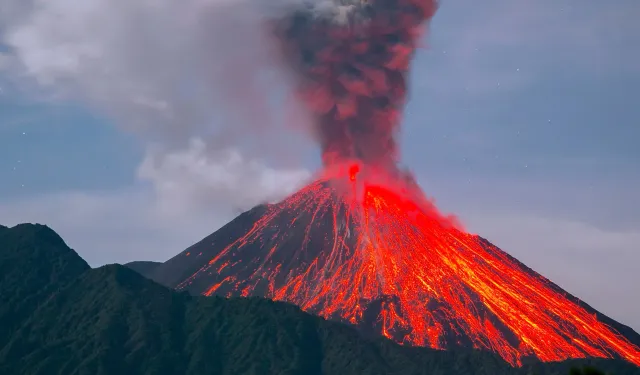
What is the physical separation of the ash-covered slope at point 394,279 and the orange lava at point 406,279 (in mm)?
148

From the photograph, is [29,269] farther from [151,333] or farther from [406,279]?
[406,279]

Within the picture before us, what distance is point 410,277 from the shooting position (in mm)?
106000

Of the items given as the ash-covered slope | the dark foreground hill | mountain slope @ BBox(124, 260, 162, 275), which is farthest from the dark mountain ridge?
the dark foreground hill

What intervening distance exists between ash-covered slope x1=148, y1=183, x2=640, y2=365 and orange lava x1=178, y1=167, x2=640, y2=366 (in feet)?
0.49

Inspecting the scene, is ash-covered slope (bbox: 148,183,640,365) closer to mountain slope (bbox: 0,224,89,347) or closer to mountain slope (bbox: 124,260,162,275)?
mountain slope (bbox: 124,260,162,275)

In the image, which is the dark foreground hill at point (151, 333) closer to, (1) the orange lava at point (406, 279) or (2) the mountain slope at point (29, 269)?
(2) the mountain slope at point (29, 269)

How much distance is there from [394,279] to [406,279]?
1.41 m

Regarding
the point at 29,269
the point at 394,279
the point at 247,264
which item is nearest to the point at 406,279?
the point at 394,279

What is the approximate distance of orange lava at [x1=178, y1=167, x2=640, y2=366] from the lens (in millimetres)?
95188

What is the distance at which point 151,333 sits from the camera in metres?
83.9

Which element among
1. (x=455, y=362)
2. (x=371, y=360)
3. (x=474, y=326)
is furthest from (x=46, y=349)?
(x=474, y=326)

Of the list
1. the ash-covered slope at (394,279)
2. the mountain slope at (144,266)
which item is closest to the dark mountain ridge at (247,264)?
the ash-covered slope at (394,279)

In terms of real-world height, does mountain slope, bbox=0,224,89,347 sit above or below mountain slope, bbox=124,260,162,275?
below

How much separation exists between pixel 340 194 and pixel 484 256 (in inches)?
842
